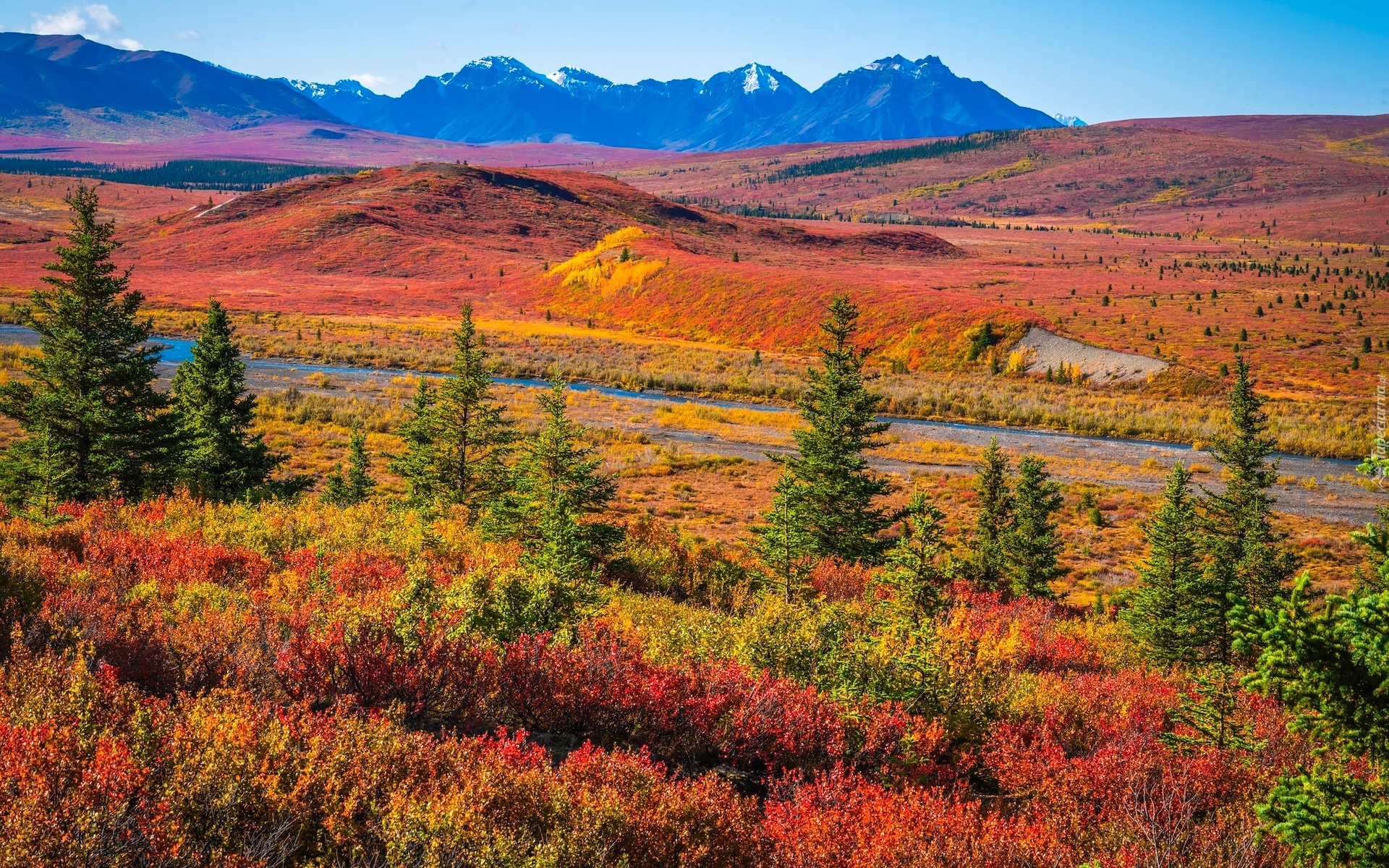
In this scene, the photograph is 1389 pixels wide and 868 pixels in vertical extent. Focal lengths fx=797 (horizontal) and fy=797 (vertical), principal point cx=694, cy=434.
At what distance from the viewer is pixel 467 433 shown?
688 inches

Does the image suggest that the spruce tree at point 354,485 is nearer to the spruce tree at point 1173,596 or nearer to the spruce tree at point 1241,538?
the spruce tree at point 1173,596

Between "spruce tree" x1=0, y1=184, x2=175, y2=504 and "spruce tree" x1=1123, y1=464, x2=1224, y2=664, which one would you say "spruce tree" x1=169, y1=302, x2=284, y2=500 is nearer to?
"spruce tree" x1=0, y1=184, x2=175, y2=504

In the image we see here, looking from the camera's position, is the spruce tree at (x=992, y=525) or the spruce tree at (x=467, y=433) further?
the spruce tree at (x=467, y=433)

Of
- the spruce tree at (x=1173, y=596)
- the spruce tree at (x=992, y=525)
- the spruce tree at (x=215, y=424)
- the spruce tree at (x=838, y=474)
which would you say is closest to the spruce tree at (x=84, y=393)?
the spruce tree at (x=215, y=424)

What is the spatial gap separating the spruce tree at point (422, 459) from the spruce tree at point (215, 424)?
306 cm

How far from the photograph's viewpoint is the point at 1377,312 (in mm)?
62625

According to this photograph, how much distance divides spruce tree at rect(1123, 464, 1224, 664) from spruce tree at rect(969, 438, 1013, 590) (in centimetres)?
350

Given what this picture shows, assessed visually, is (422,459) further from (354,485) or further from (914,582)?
(914,582)

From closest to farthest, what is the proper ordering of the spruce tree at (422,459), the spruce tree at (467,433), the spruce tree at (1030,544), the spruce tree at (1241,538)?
the spruce tree at (1241,538) < the spruce tree at (1030,544) < the spruce tree at (467,433) < the spruce tree at (422,459)

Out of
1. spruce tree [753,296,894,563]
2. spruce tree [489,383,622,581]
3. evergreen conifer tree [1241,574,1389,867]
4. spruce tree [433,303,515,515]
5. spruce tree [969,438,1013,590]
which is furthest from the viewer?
spruce tree [433,303,515,515]

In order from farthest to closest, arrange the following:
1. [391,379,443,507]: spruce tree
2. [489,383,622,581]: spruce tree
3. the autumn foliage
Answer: [391,379,443,507]: spruce tree < [489,383,622,581]: spruce tree < the autumn foliage

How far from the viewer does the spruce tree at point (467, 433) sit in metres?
16.9

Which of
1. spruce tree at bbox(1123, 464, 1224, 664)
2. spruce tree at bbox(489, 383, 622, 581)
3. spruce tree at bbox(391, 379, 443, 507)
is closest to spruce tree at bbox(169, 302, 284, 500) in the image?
spruce tree at bbox(391, 379, 443, 507)

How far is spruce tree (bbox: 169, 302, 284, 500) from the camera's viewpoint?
54.5ft
